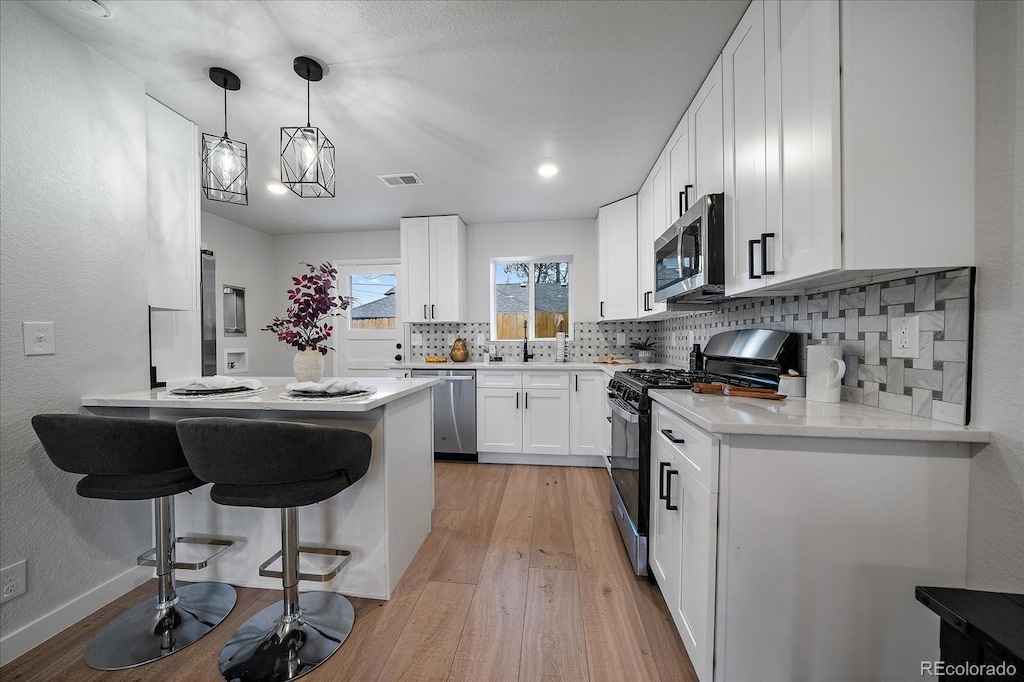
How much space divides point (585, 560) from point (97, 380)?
2.47 metres

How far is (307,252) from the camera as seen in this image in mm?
4562

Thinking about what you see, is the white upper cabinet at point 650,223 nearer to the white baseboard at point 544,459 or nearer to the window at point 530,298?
the window at point 530,298

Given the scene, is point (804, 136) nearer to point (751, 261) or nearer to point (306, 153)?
point (751, 261)

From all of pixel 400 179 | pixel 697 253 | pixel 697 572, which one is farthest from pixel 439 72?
pixel 697 572

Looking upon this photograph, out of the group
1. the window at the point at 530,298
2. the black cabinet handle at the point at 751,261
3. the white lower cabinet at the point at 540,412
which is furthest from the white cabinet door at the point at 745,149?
the window at the point at 530,298

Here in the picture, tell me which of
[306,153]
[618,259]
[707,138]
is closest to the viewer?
[306,153]

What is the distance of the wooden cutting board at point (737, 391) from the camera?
1528mm

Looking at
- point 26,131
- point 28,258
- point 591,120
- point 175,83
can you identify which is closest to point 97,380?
point 28,258

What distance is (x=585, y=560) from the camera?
2021mm

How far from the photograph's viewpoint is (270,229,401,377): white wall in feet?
14.6

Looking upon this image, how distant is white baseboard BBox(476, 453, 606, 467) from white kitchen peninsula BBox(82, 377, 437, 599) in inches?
69.8

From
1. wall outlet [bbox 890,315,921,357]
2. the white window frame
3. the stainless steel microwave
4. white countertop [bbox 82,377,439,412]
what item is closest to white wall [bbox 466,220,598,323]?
the white window frame

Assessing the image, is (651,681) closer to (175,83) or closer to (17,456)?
(17,456)

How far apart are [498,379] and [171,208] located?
2.57m
